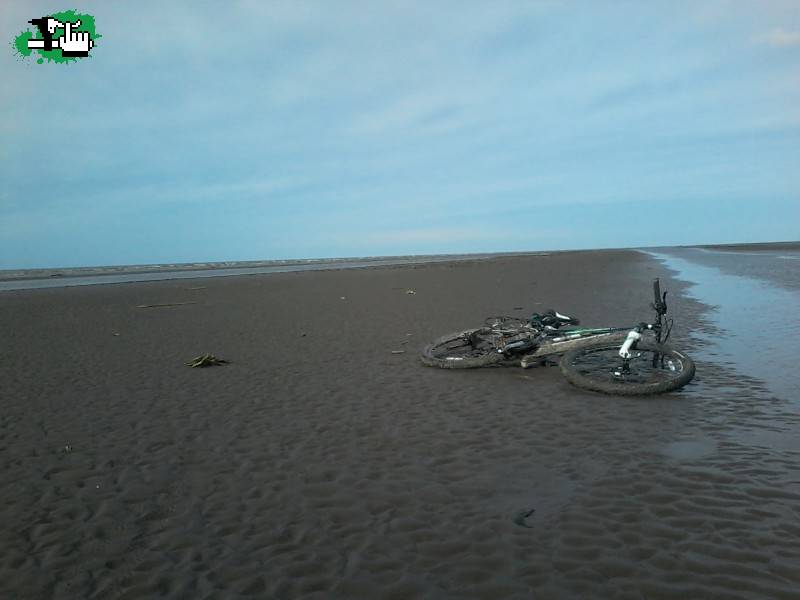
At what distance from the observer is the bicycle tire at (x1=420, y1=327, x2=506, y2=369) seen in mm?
10648

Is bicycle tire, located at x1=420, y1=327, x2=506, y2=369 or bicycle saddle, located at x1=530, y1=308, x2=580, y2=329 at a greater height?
bicycle saddle, located at x1=530, y1=308, x2=580, y2=329

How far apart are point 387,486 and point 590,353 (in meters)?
5.97

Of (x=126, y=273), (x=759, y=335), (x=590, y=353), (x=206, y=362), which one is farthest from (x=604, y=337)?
(x=126, y=273)

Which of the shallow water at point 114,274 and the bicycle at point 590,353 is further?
the shallow water at point 114,274

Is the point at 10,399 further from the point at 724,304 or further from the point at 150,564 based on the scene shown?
the point at 724,304

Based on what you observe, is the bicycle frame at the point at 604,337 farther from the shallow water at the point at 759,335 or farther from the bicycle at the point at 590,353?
the shallow water at the point at 759,335

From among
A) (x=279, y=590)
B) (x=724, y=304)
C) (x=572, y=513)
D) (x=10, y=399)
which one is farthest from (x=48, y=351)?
(x=724, y=304)

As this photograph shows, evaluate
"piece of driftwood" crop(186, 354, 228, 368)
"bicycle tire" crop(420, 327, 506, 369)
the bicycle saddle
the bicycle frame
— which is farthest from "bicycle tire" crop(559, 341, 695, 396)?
"piece of driftwood" crop(186, 354, 228, 368)

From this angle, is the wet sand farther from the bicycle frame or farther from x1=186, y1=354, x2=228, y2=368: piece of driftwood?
the bicycle frame

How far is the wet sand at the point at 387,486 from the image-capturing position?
392cm

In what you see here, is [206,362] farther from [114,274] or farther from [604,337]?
[114,274]

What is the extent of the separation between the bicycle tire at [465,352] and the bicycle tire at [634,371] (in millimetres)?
1599

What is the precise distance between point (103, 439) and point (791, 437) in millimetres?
8768

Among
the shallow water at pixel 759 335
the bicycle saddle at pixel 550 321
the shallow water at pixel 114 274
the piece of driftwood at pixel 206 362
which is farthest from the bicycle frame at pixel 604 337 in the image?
the shallow water at pixel 114 274
